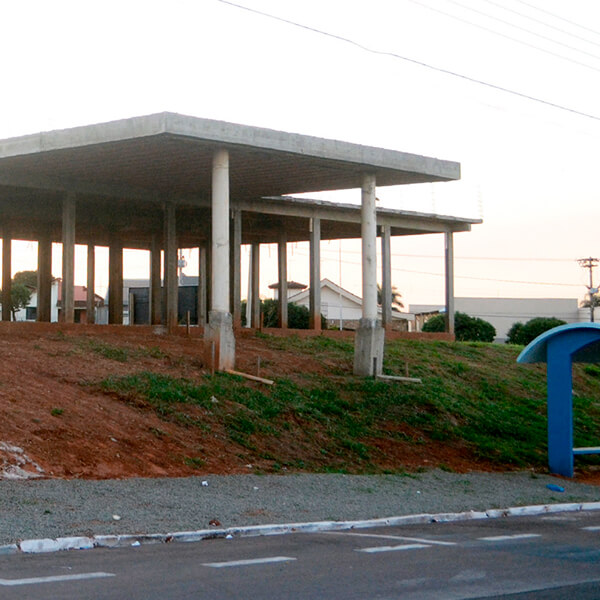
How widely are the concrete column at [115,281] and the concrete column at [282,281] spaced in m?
6.04

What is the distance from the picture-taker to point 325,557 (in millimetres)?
9891

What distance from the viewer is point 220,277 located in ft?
71.9

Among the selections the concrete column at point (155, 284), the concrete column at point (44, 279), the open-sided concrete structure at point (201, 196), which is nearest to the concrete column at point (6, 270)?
the open-sided concrete structure at point (201, 196)

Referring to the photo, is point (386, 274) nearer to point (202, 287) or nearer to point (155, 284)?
point (202, 287)

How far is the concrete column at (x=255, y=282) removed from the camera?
125 ft

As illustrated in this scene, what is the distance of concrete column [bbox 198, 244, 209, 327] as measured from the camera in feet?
123

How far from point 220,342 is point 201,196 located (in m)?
9.82

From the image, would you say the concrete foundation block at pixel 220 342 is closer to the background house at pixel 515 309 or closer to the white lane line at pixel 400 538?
the white lane line at pixel 400 538

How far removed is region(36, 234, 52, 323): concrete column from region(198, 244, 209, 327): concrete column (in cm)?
578

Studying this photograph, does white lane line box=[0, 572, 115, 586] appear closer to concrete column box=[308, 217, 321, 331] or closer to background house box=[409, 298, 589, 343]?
concrete column box=[308, 217, 321, 331]

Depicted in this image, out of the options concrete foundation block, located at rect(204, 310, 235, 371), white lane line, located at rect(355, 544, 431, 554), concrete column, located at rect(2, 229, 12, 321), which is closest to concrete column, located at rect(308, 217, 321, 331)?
concrete column, located at rect(2, 229, 12, 321)

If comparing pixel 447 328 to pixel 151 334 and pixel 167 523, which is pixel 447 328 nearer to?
pixel 151 334

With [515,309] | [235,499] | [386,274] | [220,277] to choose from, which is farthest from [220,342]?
[515,309]

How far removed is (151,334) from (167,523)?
14485 millimetres
